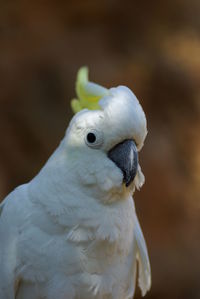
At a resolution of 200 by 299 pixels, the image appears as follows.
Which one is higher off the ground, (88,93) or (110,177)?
(88,93)

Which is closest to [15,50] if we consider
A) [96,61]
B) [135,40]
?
[96,61]

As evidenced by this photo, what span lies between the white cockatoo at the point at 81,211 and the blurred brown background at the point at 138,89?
1758 mm

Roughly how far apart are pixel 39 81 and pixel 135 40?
0.76 m

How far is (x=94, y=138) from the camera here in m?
1.70

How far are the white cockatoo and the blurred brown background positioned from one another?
176 centimetres

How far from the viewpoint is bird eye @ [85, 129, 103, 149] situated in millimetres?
1691

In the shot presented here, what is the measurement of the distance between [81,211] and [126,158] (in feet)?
0.82

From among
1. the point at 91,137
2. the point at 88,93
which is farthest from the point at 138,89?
the point at 91,137

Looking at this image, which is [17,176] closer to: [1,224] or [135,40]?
[135,40]

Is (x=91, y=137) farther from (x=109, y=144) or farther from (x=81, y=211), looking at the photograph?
(x=81, y=211)

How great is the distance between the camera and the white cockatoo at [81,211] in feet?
5.57

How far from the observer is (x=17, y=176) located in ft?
11.9

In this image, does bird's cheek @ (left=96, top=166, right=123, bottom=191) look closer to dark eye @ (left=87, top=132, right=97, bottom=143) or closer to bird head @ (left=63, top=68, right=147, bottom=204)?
bird head @ (left=63, top=68, right=147, bottom=204)

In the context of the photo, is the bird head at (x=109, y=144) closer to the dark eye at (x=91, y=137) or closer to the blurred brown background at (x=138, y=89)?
the dark eye at (x=91, y=137)
